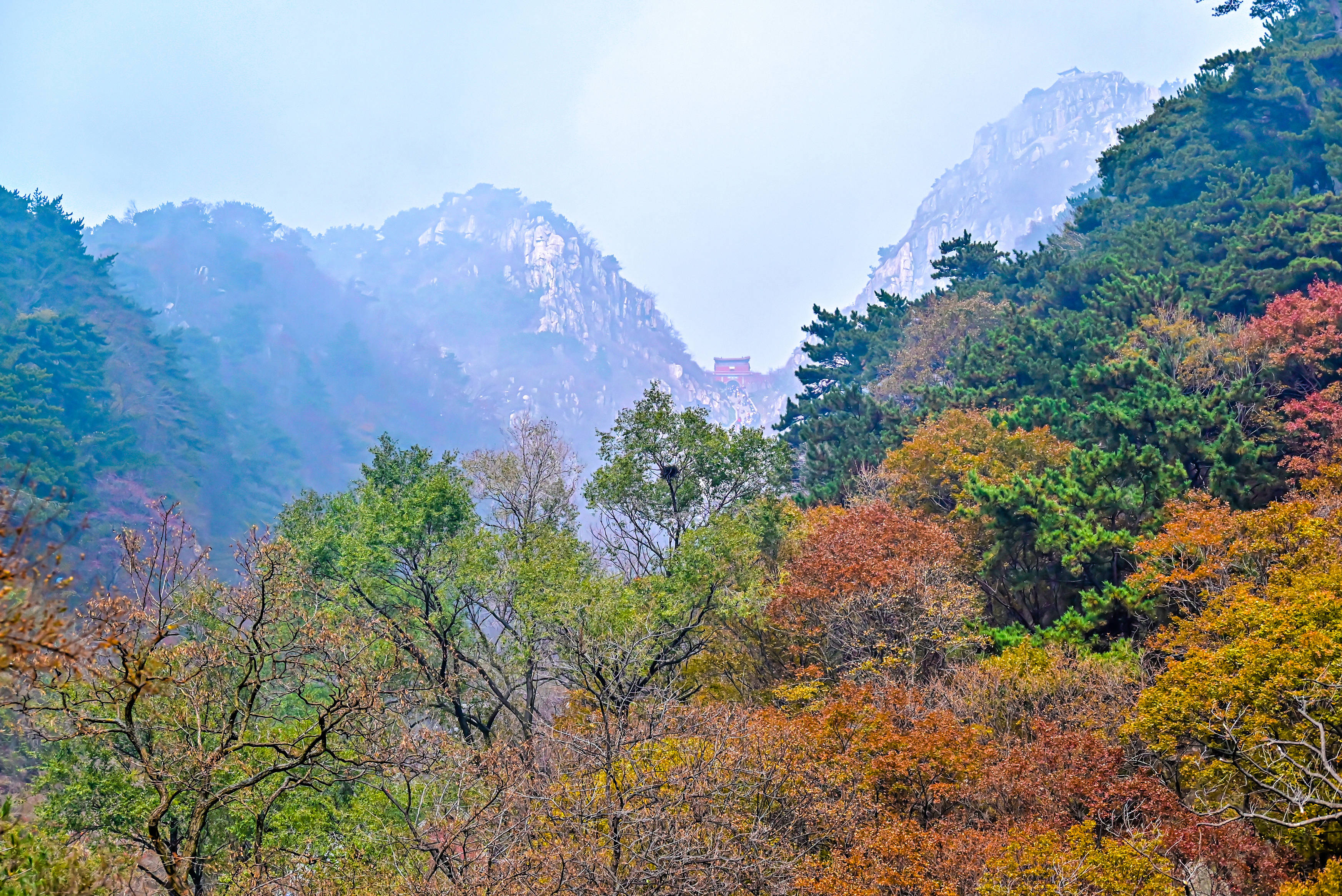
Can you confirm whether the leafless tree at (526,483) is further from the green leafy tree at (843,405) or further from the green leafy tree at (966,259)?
the green leafy tree at (966,259)

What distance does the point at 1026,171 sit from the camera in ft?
399

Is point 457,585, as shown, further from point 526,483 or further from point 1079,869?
point 1079,869

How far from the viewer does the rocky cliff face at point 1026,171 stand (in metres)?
114

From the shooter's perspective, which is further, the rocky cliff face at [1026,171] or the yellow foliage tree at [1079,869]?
the rocky cliff face at [1026,171]

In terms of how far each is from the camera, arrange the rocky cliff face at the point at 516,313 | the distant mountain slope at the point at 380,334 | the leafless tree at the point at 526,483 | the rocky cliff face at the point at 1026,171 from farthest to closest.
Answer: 1. the rocky cliff face at the point at 1026,171
2. the rocky cliff face at the point at 516,313
3. the distant mountain slope at the point at 380,334
4. the leafless tree at the point at 526,483

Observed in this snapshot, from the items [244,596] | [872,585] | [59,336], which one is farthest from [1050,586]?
[59,336]

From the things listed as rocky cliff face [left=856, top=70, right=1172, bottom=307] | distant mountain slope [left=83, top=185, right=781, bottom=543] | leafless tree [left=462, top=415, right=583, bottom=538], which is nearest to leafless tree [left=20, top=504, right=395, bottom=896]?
leafless tree [left=462, top=415, right=583, bottom=538]

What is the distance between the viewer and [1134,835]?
888 centimetres

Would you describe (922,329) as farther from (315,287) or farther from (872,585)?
(315,287)

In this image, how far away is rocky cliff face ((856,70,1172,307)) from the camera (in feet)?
375

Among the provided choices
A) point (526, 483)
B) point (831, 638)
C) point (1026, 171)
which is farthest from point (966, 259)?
point (1026, 171)

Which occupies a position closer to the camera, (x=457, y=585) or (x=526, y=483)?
(x=457, y=585)

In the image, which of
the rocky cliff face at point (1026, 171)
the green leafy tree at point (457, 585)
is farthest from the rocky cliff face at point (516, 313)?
the green leafy tree at point (457, 585)

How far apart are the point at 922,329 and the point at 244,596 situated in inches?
1104
